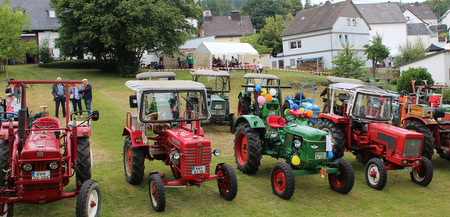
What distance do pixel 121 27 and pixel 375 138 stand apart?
20299 millimetres

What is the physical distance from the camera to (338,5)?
40.1 meters

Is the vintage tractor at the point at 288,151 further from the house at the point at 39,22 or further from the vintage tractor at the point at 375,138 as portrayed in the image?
the house at the point at 39,22

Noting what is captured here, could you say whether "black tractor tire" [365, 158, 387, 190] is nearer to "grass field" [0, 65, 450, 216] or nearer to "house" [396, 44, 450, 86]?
"grass field" [0, 65, 450, 216]

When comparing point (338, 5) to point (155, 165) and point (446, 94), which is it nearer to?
point (446, 94)

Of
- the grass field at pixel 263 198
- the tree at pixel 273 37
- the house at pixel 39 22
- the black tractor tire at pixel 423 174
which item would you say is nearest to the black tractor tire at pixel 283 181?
the grass field at pixel 263 198

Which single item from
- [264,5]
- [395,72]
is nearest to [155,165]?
[395,72]

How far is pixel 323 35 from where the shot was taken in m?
38.5

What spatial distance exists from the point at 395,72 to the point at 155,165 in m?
26.3

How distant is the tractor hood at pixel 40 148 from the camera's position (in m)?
5.43

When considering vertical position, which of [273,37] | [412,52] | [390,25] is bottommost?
[412,52]

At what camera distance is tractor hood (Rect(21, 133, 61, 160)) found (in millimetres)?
5426

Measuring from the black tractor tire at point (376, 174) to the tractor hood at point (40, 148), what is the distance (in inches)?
231

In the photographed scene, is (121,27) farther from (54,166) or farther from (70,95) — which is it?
(54,166)

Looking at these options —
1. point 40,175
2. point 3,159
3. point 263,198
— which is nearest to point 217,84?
point 263,198
